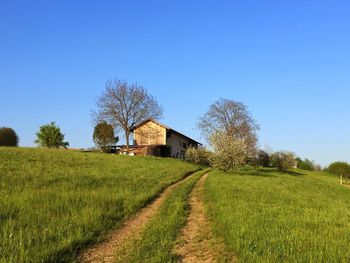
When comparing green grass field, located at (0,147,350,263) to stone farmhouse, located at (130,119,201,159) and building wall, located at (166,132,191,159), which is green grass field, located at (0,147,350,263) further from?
building wall, located at (166,132,191,159)

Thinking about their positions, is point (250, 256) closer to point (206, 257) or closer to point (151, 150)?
point (206, 257)

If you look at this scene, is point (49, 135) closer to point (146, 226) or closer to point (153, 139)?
point (153, 139)

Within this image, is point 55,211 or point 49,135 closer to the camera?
point 55,211

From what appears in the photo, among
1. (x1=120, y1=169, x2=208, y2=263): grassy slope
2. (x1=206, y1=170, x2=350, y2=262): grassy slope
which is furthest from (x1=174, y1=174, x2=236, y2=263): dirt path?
(x1=206, y1=170, x2=350, y2=262): grassy slope

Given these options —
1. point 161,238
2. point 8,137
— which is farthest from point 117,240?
point 8,137

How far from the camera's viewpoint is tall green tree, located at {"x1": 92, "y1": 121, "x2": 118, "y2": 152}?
253 ft

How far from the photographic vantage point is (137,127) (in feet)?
270

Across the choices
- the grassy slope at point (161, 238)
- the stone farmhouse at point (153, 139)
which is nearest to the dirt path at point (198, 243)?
the grassy slope at point (161, 238)

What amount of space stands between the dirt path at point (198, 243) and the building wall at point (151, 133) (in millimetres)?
66139

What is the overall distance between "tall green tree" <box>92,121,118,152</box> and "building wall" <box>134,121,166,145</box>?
598 centimetres

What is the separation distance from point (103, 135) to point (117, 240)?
6813cm

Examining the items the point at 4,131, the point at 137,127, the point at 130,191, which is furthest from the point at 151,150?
the point at 130,191

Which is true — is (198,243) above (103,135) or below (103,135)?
below

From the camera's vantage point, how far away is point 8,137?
74.4 meters
